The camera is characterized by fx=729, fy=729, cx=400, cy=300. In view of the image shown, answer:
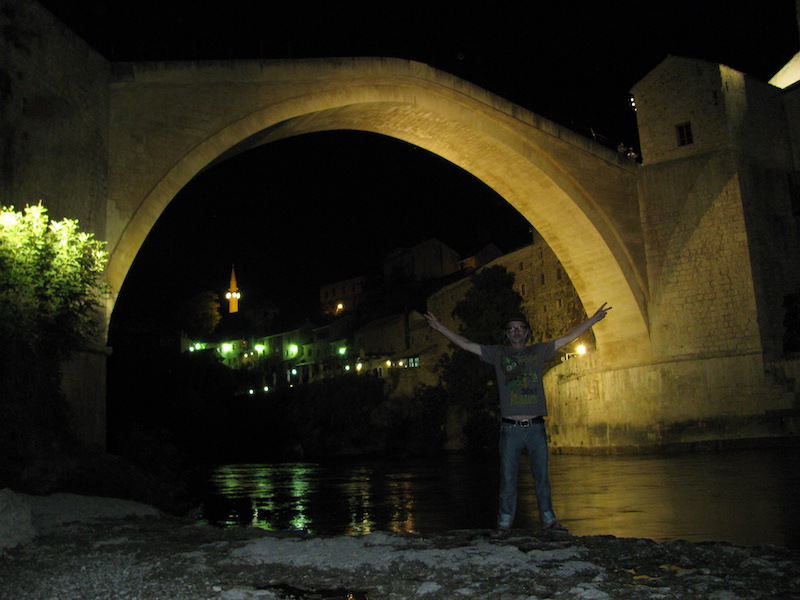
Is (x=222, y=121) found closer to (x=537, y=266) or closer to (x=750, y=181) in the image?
(x=750, y=181)

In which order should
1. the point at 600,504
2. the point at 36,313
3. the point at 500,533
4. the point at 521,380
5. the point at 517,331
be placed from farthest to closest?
1. the point at 36,313
2. the point at 600,504
3. the point at 517,331
4. the point at 521,380
5. the point at 500,533

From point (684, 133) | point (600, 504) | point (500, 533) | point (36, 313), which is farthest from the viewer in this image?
point (684, 133)

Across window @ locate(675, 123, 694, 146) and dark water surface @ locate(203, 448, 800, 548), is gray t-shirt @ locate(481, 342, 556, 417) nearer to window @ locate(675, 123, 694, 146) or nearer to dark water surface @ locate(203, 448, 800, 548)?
dark water surface @ locate(203, 448, 800, 548)

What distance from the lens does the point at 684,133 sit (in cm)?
1775

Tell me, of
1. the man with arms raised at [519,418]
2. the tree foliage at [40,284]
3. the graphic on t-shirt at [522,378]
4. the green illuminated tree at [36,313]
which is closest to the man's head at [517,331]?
the man with arms raised at [519,418]

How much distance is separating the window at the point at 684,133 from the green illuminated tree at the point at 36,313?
14.3 metres

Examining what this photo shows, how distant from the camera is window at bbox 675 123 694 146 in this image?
17609mm

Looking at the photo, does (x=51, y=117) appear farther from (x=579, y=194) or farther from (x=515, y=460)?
(x=579, y=194)

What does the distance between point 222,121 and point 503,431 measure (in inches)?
379

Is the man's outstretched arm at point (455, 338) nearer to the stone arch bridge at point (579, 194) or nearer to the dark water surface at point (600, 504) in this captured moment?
the dark water surface at point (600, 504)

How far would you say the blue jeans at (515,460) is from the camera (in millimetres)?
4309

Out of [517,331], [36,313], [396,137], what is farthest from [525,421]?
[396,137]

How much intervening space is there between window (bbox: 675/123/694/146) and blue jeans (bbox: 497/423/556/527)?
50.3 feet

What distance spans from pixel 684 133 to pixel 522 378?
50.7 ft
